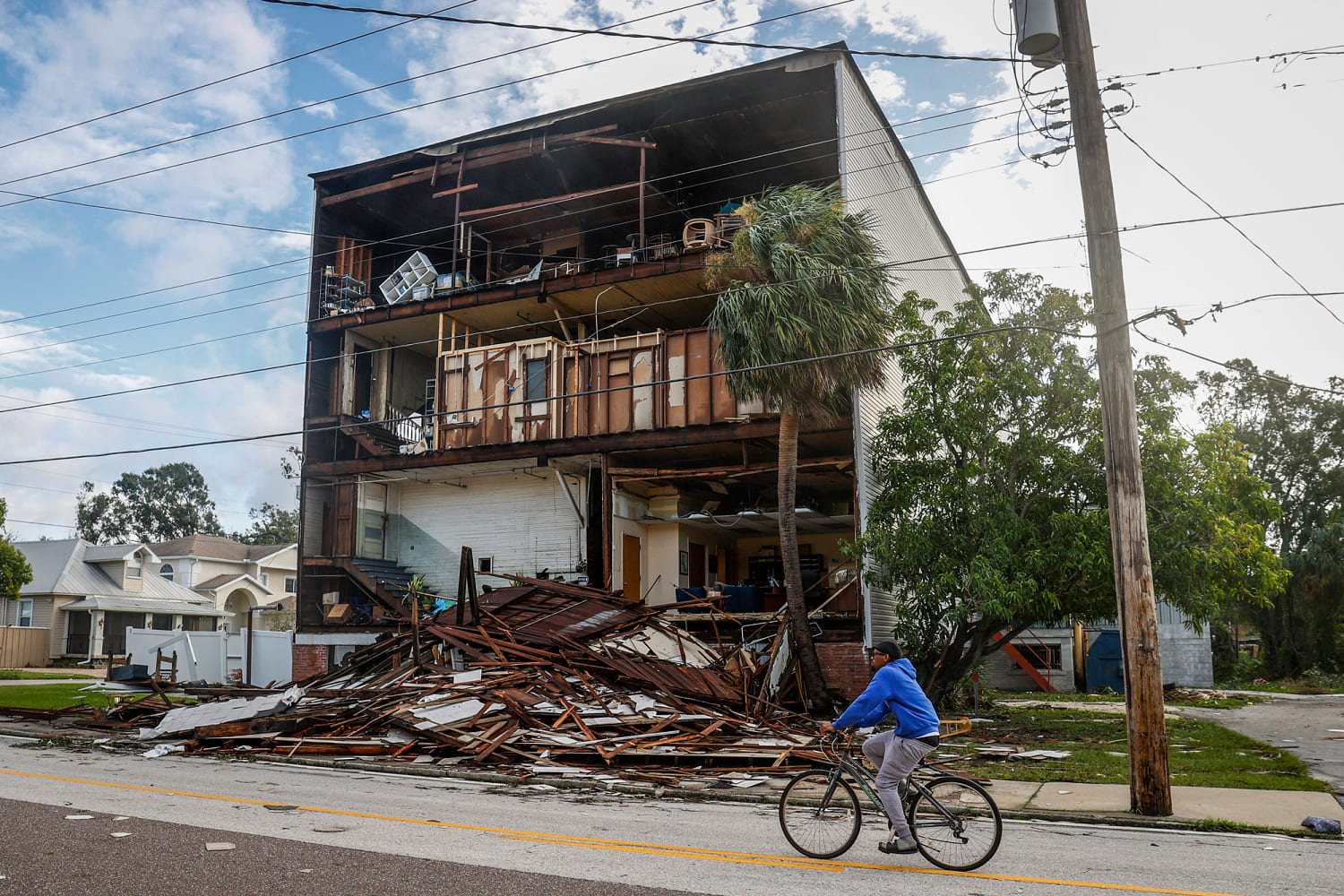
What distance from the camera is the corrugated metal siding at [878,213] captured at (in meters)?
21.4

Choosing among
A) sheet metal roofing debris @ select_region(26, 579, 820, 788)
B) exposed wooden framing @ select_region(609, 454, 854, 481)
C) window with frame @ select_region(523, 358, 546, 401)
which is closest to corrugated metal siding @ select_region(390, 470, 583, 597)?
window with frame @ select_region(523, 358, 546, 401)

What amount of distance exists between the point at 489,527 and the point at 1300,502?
33944 millimetres

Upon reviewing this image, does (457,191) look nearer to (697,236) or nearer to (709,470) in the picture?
(697,236)

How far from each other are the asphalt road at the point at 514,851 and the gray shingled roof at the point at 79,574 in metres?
42.3

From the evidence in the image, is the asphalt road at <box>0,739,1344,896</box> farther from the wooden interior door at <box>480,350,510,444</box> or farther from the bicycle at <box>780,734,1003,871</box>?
the wooden interior door at <box>480,350,510,444</box>

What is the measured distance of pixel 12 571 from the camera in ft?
137

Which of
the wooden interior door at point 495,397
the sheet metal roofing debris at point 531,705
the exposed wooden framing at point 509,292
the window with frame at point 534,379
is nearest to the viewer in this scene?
the sheet metal roofing debris at point 531,705

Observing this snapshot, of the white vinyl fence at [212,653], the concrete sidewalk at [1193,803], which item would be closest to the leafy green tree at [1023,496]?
the concrete sidewalk at [1193,803]

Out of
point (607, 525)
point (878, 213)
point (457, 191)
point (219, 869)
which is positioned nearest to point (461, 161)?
point (457, 191)

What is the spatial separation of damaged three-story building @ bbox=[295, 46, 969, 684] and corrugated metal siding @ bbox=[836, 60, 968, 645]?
11 centimetres

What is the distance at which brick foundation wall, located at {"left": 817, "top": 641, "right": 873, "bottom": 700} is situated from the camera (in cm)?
2005

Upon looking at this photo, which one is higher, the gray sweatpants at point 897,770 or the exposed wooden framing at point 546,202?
the exposed wooden framing at point 546,202

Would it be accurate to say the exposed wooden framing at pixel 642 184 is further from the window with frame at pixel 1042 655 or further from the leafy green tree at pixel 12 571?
the leafy green tree at pixel 12 571

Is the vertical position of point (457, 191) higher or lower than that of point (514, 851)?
higher
